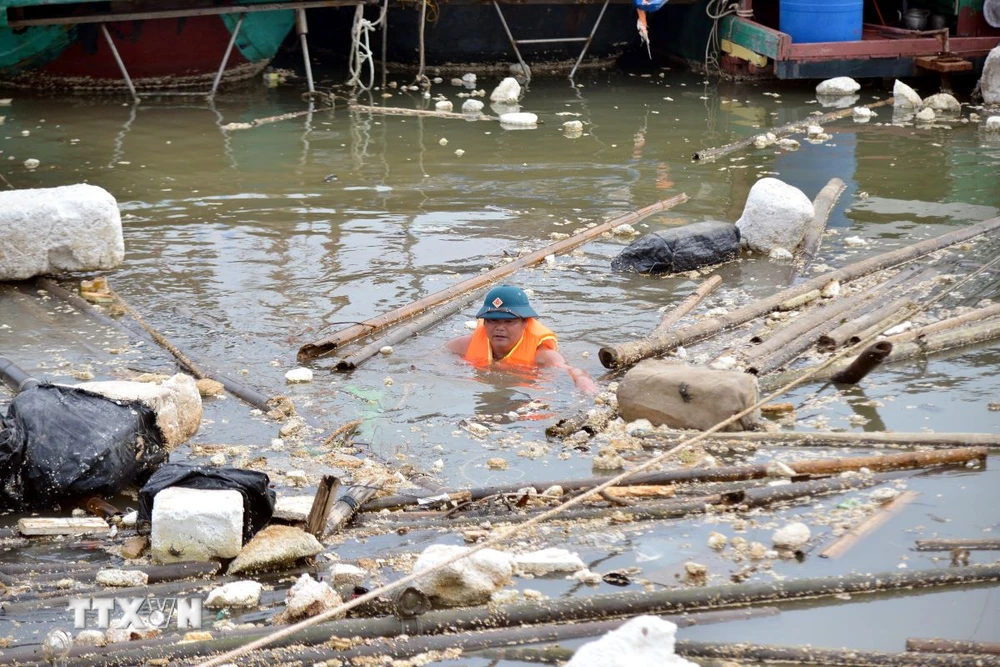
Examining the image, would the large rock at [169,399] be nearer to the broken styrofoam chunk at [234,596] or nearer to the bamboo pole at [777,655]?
the broken styrofoam chunk at [234,596]

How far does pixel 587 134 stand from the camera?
15.9m

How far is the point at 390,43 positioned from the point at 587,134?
20.7ft

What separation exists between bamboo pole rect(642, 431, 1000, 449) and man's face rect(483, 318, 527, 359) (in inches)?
69.9

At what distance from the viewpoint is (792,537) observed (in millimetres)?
5066

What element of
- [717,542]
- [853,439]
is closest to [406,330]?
[853,439]

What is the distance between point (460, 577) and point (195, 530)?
1.30 m

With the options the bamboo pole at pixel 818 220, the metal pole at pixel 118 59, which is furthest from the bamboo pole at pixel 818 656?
the metal pole at pixel 118 59

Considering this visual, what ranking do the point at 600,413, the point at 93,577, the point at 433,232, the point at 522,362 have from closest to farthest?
the point at 93,577 < the point at 600,413 < the point at 522,362 < the point at 433,232

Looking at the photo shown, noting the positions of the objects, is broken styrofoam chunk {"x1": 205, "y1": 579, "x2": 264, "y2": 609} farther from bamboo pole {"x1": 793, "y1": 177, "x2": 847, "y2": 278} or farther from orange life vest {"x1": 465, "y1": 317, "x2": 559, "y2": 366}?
bamboo pole {"x1": 793, "y1": 177, "x2": 847, "y2": 278}

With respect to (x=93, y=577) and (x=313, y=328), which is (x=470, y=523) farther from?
(x=313, y=328)

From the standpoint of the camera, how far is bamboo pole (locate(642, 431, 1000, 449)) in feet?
19.7

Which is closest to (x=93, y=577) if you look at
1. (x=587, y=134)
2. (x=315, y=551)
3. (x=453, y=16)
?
(x=315, y=551)

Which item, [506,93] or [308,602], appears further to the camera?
[506,93]

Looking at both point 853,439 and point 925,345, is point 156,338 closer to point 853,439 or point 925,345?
point 853,439
